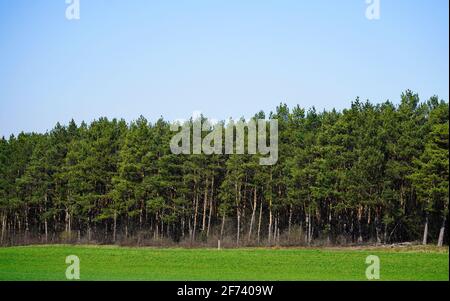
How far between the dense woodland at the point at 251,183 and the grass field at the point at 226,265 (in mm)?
8735

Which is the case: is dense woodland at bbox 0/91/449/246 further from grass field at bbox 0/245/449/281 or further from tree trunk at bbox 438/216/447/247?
grass field at bbox 0/245/449/281

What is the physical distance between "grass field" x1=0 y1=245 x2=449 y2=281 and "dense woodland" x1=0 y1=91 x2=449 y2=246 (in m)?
8.74

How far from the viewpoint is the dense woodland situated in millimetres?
51750

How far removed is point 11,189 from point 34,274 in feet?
132

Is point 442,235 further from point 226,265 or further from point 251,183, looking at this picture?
point 226,265

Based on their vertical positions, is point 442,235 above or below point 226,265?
above

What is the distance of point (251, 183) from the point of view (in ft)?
195

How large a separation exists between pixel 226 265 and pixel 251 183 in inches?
955

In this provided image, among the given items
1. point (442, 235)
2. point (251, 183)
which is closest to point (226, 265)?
point (442, 235)

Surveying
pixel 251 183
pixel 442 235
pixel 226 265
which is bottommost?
pixel 226 265

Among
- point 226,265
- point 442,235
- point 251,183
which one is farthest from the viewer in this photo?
point 251,183

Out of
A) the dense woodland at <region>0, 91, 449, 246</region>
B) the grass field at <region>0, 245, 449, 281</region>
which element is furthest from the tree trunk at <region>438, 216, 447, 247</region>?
the grass field at <region>0, 245, 449, 281</region>

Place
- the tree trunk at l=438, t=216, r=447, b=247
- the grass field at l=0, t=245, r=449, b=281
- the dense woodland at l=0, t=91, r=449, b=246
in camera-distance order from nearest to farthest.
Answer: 1. the grass field at l=0, t=245, r=449, b=281
2. the tree trunk at l=438, t=216, r=447, b=247
3. the dense woodland at l=0, t=91, r=449, b=246
